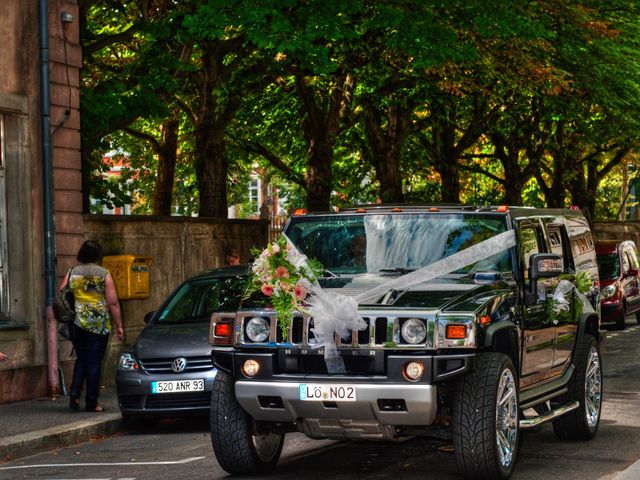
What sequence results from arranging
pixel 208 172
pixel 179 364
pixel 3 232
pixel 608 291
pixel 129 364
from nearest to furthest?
pixel 179 364 → pixel 129 364 → pixel 3 232 → pixel 208 172 → pixel 608 291

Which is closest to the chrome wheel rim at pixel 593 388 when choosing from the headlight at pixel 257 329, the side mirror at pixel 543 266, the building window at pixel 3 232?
the side mirror at pixel 543 266

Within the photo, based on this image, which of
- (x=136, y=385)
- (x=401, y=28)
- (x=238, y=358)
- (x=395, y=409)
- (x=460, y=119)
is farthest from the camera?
(x=460, y=119)

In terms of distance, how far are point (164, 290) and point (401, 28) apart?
17.6 ft

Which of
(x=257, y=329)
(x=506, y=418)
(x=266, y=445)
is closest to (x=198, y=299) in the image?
(x=266, y=445)

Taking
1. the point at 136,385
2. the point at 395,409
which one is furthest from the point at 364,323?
the point at 136,385

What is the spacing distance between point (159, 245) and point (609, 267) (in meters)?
12.0

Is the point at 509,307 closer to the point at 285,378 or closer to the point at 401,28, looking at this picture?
the point at 285,378

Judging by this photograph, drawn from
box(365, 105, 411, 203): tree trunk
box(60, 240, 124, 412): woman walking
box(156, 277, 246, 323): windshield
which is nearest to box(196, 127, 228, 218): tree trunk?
box(365, 105, 411, 203): tree trunk

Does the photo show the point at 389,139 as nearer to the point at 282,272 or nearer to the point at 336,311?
the point at 282,272

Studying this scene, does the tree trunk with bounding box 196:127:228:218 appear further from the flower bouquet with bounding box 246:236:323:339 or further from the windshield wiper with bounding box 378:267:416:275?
the flower bouquet with bounding box 246:236:323:339

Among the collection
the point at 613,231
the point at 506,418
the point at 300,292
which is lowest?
the point at 506,418

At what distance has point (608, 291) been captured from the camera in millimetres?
27328

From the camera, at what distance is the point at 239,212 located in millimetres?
76625

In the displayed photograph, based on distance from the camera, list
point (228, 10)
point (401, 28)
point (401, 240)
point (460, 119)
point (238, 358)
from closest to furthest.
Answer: point (238, 358)
point (401, 240)
point (228, 10)
point (401, 28)
point (460, 119)
